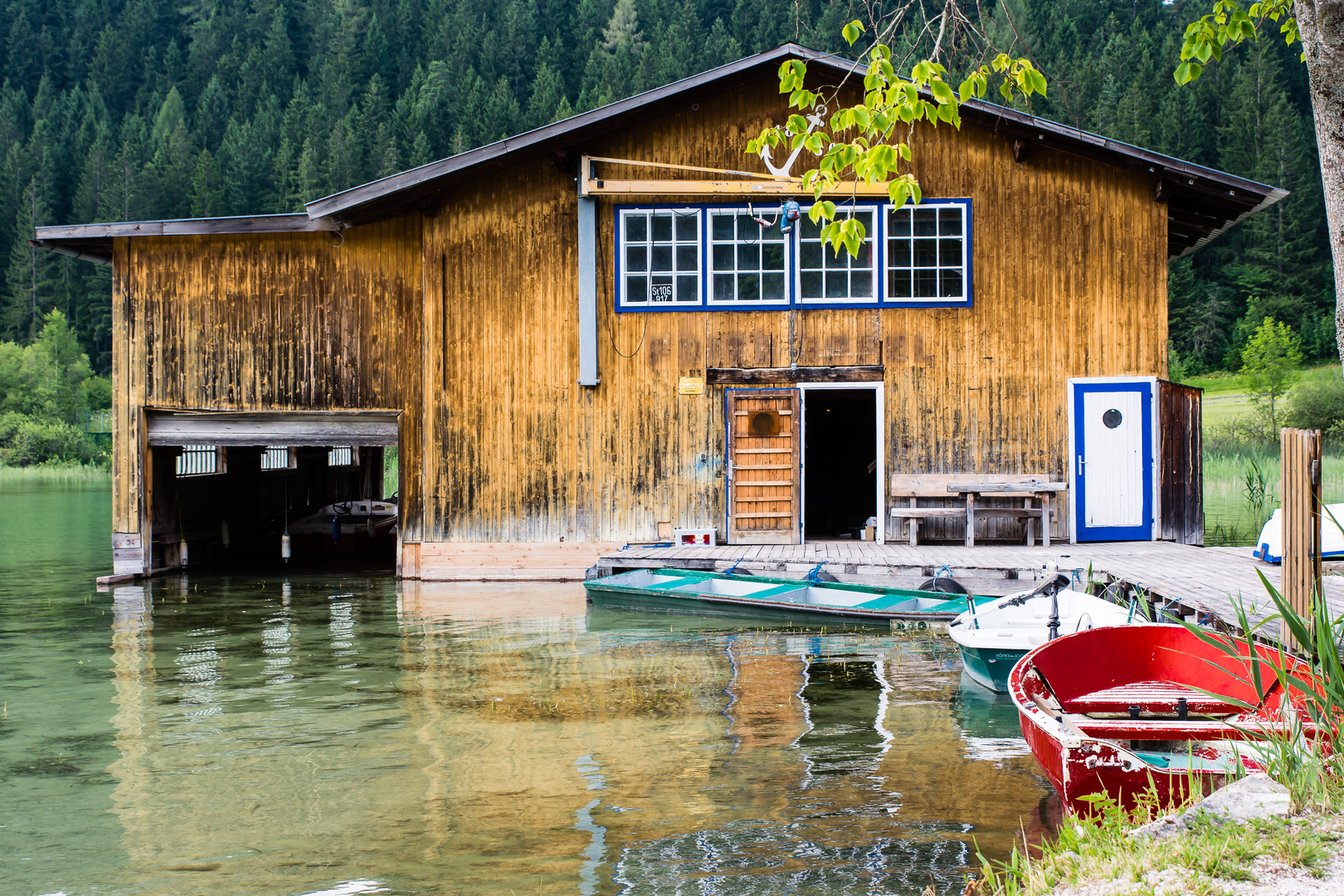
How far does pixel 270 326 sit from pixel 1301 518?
1370cm

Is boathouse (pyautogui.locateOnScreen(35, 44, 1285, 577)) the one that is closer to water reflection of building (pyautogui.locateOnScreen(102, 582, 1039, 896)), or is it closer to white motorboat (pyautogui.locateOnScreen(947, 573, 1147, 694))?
water reflection of building (pyautogui.locateOnScreen(102, 582, 1039, 896))

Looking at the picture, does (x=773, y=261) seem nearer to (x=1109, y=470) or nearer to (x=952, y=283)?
(x=952, y=283)

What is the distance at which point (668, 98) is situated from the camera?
14.6 meters

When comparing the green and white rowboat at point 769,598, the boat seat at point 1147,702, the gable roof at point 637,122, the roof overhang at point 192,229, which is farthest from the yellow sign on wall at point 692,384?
the boat seat at point 1147,702

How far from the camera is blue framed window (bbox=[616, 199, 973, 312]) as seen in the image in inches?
590

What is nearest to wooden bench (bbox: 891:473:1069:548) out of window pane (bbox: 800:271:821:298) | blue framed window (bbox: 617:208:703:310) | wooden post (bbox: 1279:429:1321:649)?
window pane (bbox: 800:271:821:298)

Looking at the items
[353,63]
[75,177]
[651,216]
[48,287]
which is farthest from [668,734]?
[353,63]

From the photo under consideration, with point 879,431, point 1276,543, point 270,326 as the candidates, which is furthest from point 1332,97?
point 270,326

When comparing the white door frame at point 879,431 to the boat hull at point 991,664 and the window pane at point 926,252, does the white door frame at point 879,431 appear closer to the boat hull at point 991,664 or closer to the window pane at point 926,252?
the window pane at point 926,252

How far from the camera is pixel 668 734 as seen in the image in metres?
7.79

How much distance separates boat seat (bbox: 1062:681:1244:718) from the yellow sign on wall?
896 centimetres

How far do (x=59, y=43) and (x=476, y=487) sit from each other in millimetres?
106264

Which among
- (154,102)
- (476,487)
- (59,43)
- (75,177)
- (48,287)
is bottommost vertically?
(476,487)

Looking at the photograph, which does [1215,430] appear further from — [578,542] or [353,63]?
[353,63]
